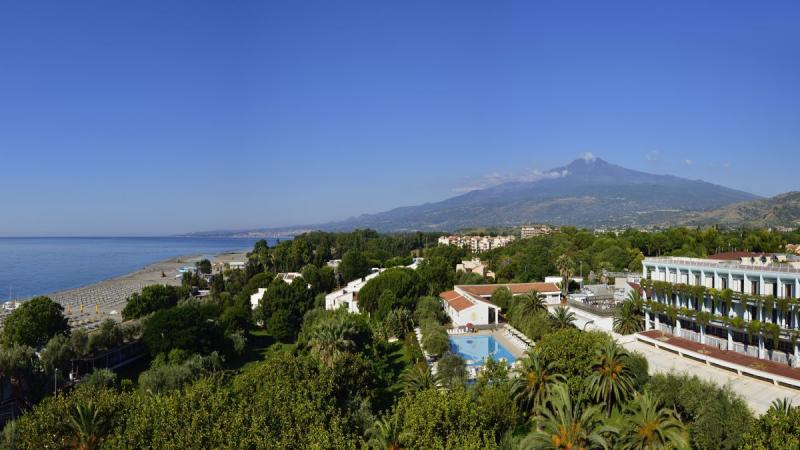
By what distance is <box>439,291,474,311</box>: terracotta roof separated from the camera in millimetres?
41944

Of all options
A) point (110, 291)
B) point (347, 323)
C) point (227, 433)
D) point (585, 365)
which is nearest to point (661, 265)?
point (585, 365)

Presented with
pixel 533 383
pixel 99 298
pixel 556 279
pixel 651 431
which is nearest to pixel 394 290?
pixel 556 279

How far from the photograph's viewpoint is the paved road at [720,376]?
1984 cm

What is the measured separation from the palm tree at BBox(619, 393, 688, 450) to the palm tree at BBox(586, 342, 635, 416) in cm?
322

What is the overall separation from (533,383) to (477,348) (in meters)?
15.8

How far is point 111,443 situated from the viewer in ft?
48.8

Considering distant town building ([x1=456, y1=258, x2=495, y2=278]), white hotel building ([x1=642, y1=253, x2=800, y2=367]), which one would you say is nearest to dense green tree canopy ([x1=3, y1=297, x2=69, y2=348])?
white hotel building ([x1=642, y1=253, x2=800, y2=367])

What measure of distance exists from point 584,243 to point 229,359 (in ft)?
179

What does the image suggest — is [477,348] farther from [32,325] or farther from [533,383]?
[32,325]

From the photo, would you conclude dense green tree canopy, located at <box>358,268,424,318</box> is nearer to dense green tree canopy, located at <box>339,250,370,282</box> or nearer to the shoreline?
dense green tree canopy, located at <box>339,250,370,282</box>

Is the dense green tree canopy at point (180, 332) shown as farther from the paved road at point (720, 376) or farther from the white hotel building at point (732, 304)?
the white hotel building at point (732, 304)

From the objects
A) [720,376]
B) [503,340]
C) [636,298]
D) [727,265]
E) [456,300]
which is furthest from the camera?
[456,300]

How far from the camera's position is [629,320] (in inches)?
1241

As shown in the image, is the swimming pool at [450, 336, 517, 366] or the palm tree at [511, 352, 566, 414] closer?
the palm tree at [511, 352, 566, 414]
